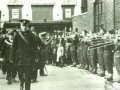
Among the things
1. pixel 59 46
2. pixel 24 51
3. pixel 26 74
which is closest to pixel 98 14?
pixel 59 46

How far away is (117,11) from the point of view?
2075 cm

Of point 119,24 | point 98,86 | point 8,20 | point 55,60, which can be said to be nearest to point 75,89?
point 98,86

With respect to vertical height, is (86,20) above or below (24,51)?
above

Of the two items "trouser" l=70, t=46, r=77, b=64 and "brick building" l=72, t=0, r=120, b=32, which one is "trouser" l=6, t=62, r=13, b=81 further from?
"brick building" l=72, t=0, r=120, b=32

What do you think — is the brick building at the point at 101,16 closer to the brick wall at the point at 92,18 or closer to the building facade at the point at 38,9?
the brick wall at the point at 92,18

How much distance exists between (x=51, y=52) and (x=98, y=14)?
4.53 metres

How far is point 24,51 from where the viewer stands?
9586mm

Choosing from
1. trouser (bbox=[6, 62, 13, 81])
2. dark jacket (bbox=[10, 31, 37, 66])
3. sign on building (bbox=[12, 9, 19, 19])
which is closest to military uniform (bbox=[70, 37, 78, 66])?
trouser (bbox=[6, 62, 13, 81])

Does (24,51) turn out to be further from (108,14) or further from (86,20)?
(86,20)

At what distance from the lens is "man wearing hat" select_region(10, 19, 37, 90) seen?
31.3 feet

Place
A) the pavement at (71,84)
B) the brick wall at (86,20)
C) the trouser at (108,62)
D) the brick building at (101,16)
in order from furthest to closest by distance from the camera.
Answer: the brick wall at (86,20) → the brick building at (101,16) → the trouser at (108,62) → the pavement at (71,84)

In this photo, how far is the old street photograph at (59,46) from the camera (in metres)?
9.79

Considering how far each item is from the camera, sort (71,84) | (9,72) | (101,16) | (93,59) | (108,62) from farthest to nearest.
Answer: (101,16), (93,59), (9,72), (108,62), (71,84)

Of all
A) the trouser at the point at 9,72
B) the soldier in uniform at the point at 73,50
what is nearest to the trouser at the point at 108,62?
the trouser at the point at 9,72
